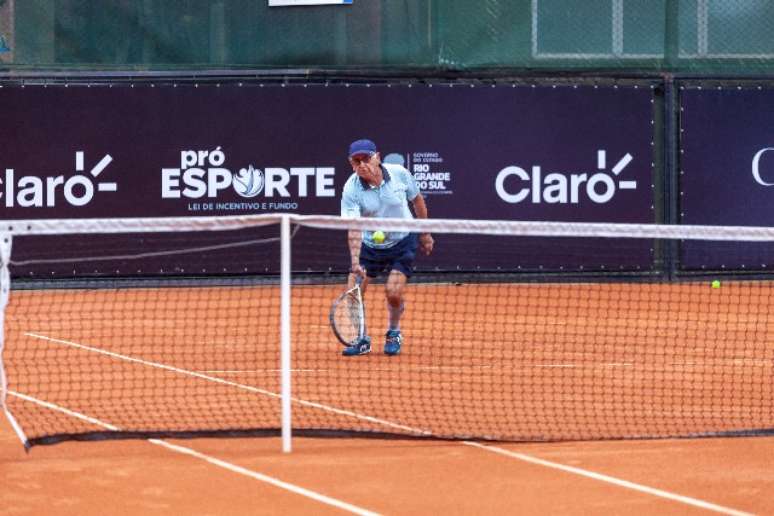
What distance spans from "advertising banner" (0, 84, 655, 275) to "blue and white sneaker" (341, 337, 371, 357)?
592cm

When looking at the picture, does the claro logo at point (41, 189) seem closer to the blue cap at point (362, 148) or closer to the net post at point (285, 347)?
the blue cap at point (362, 148)

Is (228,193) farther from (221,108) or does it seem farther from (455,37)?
(455,37)

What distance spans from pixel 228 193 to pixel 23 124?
7.68ft

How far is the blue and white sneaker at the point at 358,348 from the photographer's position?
10.7 meters

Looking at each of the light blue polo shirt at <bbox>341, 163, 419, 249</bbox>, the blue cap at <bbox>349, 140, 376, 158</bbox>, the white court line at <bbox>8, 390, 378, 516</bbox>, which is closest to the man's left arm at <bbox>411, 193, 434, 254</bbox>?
the light blue polo shirt at <bbox>341, 163, 419, 249</bbox>

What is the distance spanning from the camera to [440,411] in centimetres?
828

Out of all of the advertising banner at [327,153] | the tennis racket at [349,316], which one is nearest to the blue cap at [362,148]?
the tennis racket at [349,316]

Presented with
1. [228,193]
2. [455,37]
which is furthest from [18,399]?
[455,37]

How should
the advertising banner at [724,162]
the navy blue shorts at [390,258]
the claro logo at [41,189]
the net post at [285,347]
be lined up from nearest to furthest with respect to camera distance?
the net post at [285,347], the navy blue shorts at [390,258], the claro logo at [41,189], the advertising banner at [724,162]

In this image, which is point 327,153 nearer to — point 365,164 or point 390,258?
point 390,258

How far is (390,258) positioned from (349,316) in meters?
0.51

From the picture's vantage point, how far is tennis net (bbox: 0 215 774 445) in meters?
7.63

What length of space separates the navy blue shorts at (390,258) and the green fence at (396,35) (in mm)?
6250

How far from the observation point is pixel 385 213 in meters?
10.8
